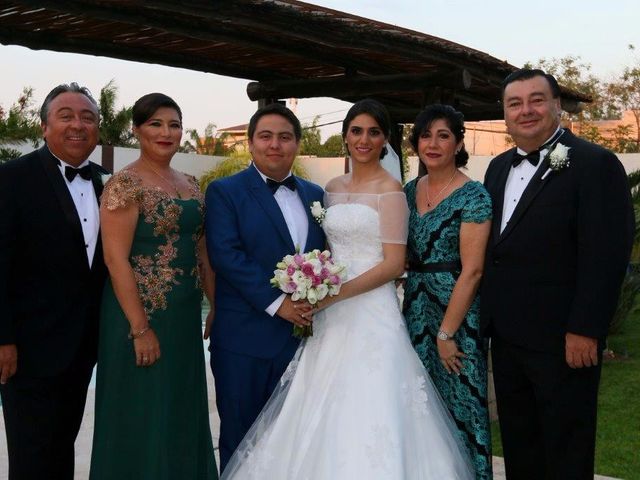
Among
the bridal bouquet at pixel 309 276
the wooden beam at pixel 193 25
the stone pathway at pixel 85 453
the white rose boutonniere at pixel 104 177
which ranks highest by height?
the wooden beam at pixel 193 25

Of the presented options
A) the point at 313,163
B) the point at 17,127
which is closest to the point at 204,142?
the point at 313,163

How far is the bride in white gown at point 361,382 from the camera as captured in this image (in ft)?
12.5

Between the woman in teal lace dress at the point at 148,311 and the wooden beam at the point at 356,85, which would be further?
the wooden beam at the point at 356,85

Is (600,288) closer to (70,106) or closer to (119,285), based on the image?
(119,285)

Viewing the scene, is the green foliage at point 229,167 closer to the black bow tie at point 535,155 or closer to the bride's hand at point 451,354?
the bride's hand at point 451,354

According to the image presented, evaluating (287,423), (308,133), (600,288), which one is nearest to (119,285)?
(287,423)

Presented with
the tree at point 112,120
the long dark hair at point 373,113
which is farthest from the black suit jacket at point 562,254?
the tree at point 112,120

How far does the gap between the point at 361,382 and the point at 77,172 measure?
69.7 inches

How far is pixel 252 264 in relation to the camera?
404 cm

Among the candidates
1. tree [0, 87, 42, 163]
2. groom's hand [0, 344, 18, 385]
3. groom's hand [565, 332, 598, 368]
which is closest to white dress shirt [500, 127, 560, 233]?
groom's hand [565, 332, 598, 368]

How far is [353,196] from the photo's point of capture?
4.25 meters

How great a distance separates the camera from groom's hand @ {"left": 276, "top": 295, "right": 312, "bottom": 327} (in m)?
4.00

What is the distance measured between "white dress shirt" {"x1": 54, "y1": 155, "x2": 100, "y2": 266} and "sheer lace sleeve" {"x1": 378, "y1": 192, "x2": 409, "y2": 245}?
1458mm

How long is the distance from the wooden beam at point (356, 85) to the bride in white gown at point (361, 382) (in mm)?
3627
